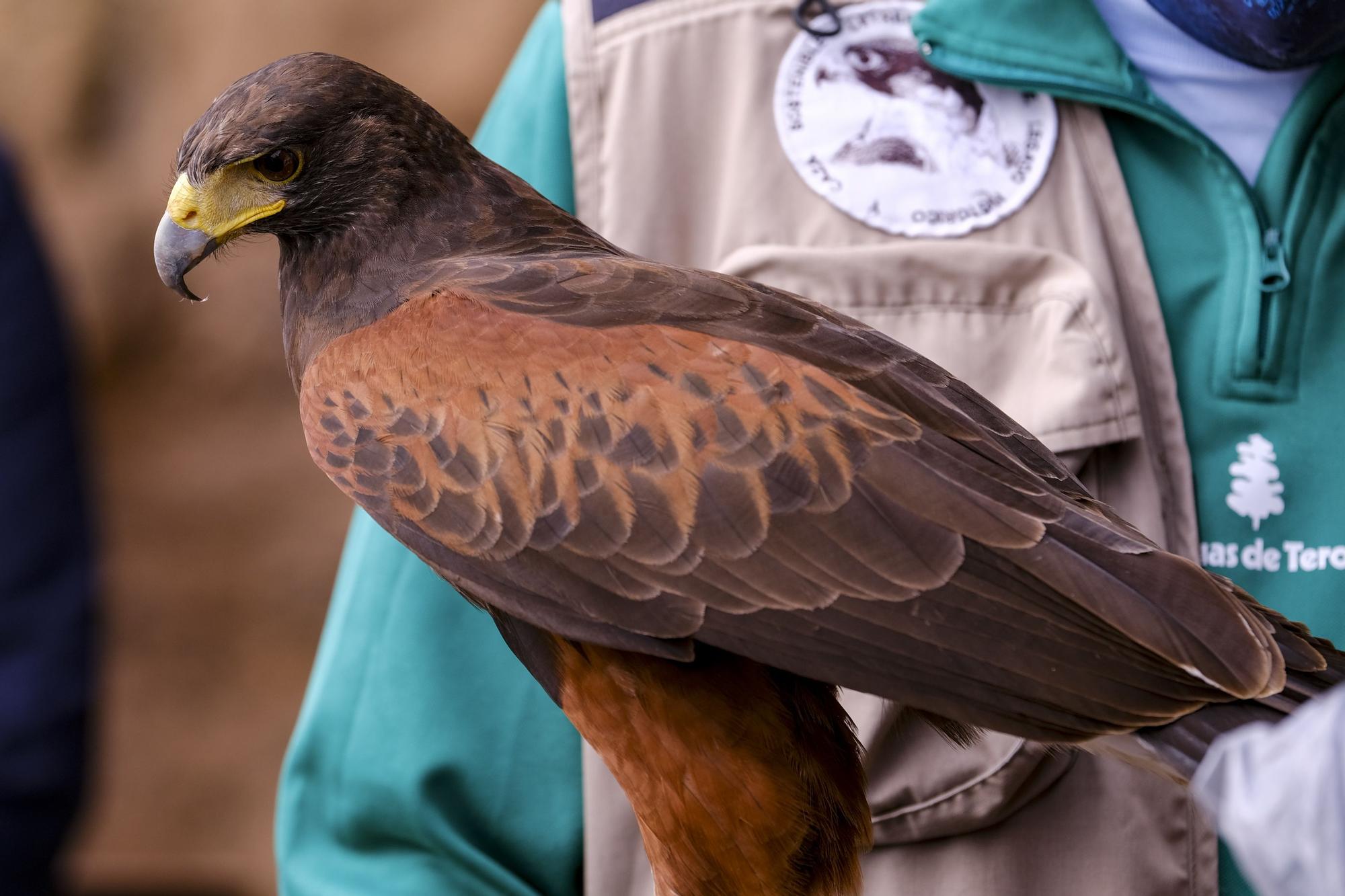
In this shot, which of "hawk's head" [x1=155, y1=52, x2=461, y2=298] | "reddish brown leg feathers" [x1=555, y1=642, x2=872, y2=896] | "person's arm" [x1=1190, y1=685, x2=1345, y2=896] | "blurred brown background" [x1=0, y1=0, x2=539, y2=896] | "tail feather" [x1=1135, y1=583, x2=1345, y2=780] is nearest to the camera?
"person's arm" [x1=1190, y1=685, x2=1345, y2=896]

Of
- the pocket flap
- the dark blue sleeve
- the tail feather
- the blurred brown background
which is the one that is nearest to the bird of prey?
the tail feather

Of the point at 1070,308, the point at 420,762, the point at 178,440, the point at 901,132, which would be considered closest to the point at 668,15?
the point at 901,132

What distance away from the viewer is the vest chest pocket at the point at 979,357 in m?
1.56

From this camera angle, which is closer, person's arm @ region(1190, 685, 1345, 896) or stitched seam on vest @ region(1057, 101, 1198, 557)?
person's arm @ region(1190, 685, 1345, 896)

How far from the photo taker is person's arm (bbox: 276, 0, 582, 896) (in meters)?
1.70

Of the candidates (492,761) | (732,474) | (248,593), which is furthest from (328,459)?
(248,593)

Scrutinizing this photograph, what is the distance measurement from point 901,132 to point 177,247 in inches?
37.5

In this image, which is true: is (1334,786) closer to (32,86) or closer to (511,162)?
(511,162)

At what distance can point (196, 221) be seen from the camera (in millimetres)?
1408

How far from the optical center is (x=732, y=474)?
4.10 feet

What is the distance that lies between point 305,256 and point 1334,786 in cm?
118

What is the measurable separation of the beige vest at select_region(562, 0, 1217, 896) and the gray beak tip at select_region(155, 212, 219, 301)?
0.58 meters

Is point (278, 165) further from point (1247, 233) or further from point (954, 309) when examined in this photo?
point (1247, 233)

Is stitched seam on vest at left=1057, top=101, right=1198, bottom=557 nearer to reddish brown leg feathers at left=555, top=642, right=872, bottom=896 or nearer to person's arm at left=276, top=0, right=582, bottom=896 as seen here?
reddish brown leg feathers at left=555, top=642, right=872, bottom=896
